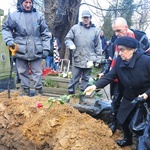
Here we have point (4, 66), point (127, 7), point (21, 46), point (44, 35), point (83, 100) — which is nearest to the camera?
point (21, 46)

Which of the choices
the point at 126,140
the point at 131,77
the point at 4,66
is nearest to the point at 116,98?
the point at 126,140

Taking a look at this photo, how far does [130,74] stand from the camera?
3.44 meters

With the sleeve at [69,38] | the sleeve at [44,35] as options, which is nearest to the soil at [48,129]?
the sleeve at [44,35]

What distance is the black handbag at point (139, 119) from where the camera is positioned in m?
3.18

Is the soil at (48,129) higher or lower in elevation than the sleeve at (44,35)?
lower

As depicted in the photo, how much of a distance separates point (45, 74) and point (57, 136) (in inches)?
191

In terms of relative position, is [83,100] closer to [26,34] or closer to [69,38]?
[69,38]

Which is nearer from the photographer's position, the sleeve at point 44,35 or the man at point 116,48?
the man at point 116,48

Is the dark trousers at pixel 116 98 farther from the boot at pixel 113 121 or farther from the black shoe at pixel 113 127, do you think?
the black shoe at pixel 113 127

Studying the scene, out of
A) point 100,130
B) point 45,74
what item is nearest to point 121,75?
point 100,130

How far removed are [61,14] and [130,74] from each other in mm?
9040

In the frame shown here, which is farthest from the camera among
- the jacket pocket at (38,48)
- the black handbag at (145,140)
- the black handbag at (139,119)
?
the jacket pocket at (38,48)

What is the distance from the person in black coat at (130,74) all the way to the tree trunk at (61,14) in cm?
846

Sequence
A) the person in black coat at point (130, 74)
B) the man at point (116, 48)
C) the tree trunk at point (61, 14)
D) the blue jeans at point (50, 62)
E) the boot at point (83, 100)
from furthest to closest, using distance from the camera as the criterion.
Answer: the tree trunk at point (61, 14), the blue jeans at point (50, 62), the boot at point (83, 100), the man at point (116, 48), the person in black coat at point (130, 74)
